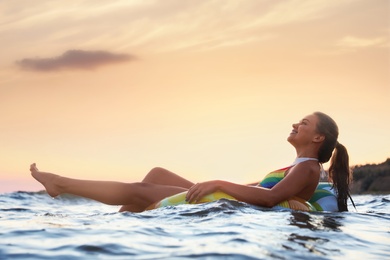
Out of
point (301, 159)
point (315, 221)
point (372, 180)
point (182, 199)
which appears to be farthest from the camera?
point (372, 180)

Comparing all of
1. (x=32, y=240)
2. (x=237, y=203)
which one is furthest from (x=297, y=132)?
(x=32, y=240)

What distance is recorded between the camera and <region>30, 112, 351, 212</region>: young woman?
20.4 feet

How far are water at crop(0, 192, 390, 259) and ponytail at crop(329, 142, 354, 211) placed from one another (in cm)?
70

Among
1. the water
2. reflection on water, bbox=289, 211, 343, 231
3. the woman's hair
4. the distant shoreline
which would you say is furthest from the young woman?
the distant shoreline

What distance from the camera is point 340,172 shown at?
7.21 metres

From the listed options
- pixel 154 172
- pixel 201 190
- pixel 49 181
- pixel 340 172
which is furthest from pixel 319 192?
pixel 49 181

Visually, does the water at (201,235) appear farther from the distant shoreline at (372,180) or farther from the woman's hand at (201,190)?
the distant shoreline at (372,180)

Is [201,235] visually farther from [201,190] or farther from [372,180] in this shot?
[372,180]

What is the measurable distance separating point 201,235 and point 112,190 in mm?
2139

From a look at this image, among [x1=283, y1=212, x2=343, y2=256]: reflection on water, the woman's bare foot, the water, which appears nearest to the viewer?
the water

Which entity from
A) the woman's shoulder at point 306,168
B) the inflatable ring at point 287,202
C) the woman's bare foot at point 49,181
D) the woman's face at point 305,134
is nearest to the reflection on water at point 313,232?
the inflatable ring at point 287,202

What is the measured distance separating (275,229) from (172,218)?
1102 millimetres

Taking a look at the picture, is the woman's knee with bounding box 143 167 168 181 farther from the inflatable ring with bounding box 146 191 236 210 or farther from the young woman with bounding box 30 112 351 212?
the inflatable ring with bounding box 146 191 236 210

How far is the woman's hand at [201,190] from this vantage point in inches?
242
